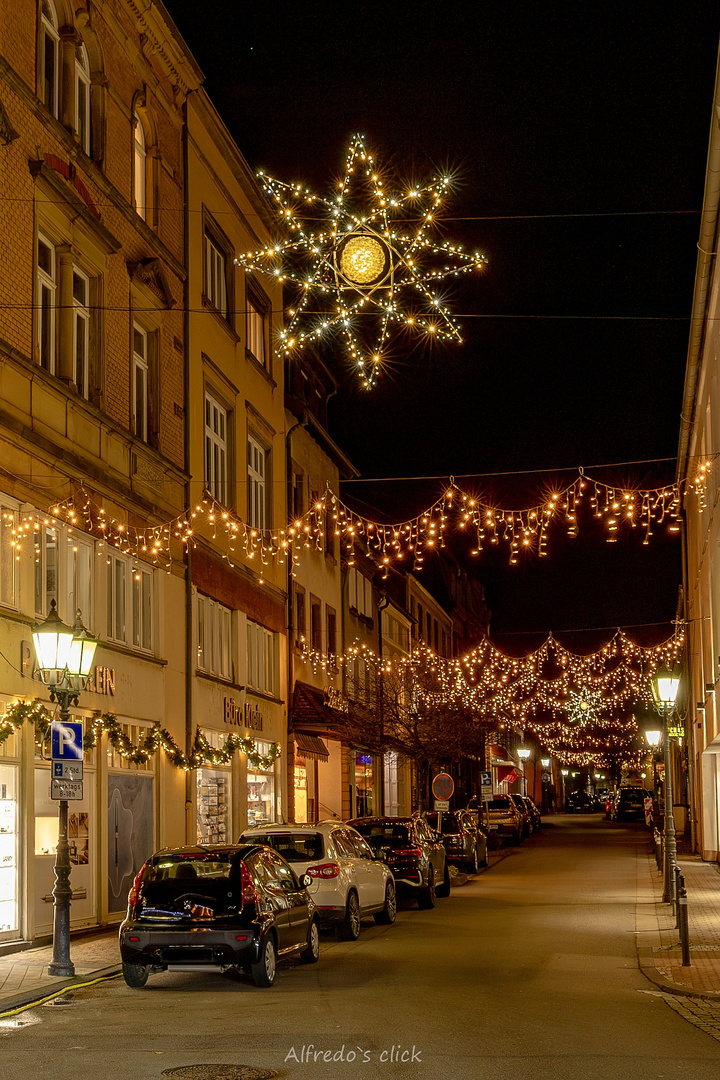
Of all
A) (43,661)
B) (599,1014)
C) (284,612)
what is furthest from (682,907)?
(284,612)

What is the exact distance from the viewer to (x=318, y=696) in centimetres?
3581

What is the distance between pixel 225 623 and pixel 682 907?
15.0 m

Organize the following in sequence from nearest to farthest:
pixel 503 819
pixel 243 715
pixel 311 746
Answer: pixel 243 715, pixel 311 746, pixel 503 819

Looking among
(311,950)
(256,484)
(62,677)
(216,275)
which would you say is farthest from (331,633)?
(62,677)

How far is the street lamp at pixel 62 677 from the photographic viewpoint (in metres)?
15.3

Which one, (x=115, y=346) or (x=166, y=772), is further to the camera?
(x=166, y=772)

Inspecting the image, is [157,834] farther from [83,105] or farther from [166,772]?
[83,105]

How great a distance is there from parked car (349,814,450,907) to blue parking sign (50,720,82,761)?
972 cm

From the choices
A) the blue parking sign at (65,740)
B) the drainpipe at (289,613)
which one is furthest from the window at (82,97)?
the drainpipe at (289,613)

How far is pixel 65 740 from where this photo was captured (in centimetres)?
1598

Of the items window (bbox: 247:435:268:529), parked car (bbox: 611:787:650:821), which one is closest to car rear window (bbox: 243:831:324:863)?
window (bbox: 247:435:268:529)

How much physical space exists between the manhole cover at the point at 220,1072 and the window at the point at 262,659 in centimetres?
2045

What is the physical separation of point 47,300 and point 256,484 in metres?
12.3

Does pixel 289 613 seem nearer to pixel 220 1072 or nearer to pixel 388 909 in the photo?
pixel 388 909
